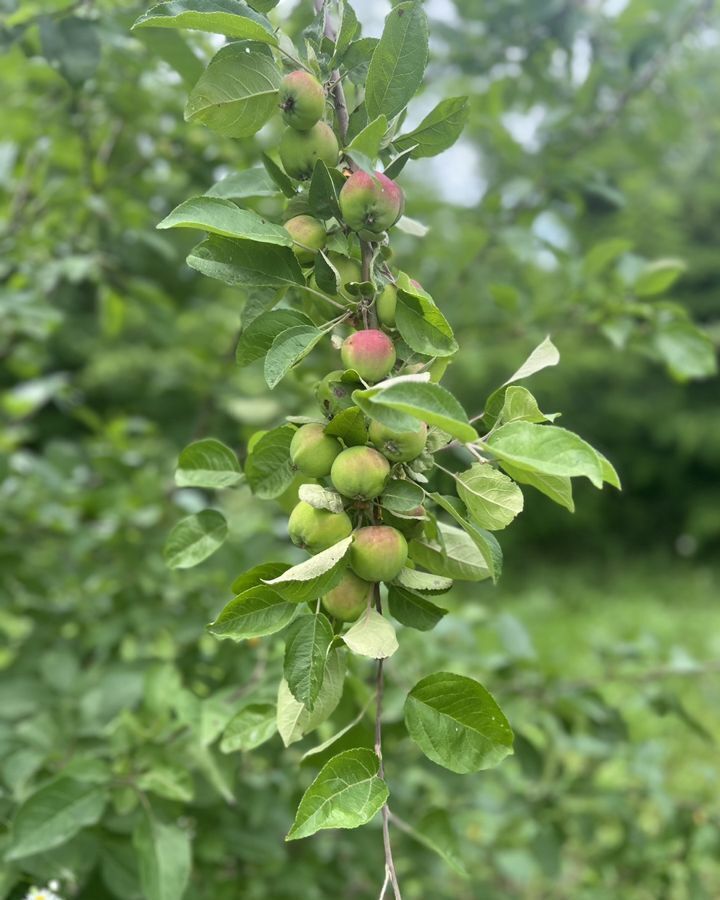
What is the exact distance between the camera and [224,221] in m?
0.50

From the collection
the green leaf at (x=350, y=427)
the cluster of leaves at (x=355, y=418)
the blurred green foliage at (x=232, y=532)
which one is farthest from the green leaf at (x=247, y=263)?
the blurred green foliage at (x=232, y=532)

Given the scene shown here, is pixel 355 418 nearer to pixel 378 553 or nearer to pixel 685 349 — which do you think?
pixel 378 553

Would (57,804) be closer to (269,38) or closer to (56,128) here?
(269,38)

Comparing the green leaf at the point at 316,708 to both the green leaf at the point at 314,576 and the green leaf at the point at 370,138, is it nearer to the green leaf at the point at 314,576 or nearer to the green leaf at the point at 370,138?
the green leaf at the point at 314,576

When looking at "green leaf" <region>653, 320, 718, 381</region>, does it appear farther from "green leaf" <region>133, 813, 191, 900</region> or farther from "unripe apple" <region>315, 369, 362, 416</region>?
"green leaf" <region>133, 813, 191, 900</region>

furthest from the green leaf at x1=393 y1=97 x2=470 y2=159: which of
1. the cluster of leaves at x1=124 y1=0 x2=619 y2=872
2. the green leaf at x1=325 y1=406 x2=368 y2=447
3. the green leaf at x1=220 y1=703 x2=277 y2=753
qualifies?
the green leaf at x1=220 y1=703 x2=277 y2=753

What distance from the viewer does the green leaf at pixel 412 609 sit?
544 millimetres

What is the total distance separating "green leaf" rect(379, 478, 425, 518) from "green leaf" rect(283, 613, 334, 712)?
8 cm

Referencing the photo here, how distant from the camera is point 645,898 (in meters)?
1.75

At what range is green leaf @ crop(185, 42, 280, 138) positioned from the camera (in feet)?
1.72

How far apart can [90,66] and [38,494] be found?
2.55 feet

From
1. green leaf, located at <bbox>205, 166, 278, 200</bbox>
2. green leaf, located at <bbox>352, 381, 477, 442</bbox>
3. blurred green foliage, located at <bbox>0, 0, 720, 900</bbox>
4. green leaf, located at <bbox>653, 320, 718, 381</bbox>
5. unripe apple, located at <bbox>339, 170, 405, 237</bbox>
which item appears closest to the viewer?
green leaf, located at <bbox>352, 381, 477, 442</bbox>

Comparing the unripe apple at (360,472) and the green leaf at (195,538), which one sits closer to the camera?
the unripe apple at (360,472)

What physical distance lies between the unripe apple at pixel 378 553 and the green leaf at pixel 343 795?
0.10 m
